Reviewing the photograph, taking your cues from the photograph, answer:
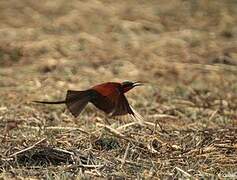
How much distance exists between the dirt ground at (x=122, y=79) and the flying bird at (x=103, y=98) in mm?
217

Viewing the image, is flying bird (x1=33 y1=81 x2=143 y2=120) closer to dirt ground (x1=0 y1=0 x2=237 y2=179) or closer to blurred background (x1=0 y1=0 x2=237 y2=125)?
dirt ground (x1=0 y1=0 x2=237 y2=179)

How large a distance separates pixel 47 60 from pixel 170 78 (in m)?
1.16

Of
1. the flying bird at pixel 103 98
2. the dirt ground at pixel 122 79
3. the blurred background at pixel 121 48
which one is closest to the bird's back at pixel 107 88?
the flying bird at pixel 103 98

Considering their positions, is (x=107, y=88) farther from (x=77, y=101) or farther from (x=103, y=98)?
(x=77, y=101)

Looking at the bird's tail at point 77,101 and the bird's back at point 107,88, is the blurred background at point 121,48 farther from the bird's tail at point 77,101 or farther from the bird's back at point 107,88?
the bird's back at point 107,88

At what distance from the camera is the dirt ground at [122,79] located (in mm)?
3197

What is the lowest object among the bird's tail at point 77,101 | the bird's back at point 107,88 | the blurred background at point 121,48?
the blurred background at point 121,48

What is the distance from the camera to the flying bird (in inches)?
124

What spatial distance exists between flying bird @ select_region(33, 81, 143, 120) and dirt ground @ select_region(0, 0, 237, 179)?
0.71 feet

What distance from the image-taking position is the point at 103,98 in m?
3.17

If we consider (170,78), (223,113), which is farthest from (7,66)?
(223,113)

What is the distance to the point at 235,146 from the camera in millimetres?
3637

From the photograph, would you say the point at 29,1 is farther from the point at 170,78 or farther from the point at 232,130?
the point at 232,130

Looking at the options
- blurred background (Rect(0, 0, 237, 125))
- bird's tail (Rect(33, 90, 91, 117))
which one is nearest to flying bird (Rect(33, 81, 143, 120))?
bird's tail (Rect(33, 90, 91, 117))
